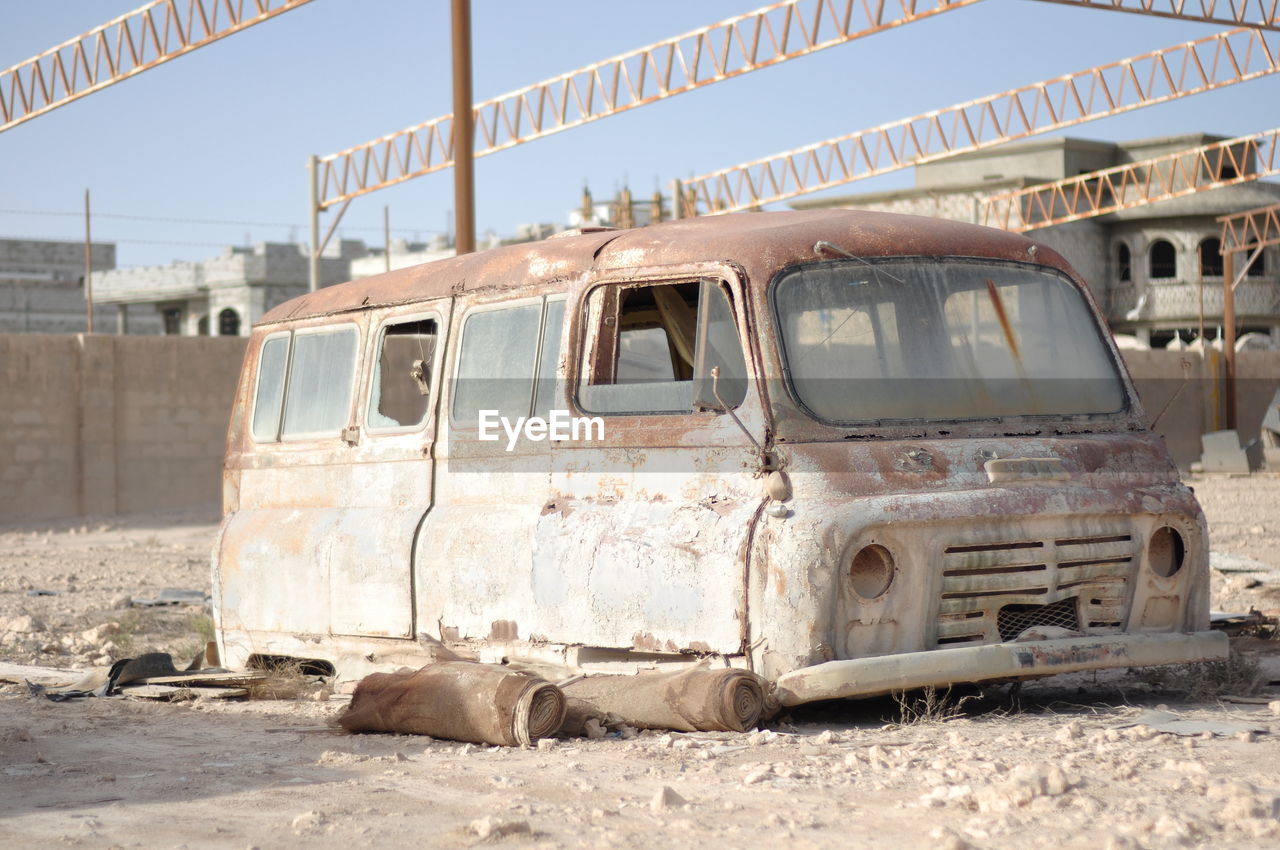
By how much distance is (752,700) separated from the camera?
5.70 metres

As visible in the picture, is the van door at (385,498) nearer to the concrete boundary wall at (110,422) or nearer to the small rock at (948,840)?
the small rock at (948,840)

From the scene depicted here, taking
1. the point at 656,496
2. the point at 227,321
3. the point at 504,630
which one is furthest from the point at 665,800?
the point at 227,321

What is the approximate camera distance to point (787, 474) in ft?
19.4

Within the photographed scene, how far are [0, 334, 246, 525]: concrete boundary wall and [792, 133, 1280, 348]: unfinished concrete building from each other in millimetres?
29239

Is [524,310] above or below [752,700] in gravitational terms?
above

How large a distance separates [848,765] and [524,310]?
2.70 metres

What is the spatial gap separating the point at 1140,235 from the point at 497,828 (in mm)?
46786

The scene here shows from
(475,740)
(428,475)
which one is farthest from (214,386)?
(475,740)

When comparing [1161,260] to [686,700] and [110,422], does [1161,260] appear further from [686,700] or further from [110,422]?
[686,700]

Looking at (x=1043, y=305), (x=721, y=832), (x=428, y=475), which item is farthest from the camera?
(x=428, y=475)

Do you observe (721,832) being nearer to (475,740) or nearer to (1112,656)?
(475,740)

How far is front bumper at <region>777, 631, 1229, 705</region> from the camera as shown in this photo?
222 inches

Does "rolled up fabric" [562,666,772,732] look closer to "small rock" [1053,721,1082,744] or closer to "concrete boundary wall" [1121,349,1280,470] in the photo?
"small rock" [1053,721,1082,744]

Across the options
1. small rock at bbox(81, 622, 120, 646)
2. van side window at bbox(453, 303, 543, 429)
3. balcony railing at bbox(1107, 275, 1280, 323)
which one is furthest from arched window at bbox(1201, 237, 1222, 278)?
van side window at bbox(453, 303, 543, 429)
